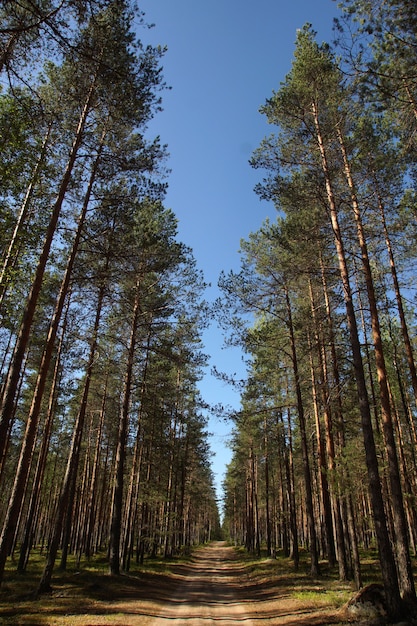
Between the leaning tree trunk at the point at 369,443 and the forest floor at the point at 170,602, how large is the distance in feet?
4.41

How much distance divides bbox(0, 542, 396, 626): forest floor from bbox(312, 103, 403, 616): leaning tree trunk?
1.34 metres

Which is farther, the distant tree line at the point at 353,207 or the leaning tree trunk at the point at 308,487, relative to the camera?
the leaning tree trunk at the point at 308,487

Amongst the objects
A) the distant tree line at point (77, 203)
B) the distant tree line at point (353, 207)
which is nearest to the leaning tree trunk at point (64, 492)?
the distant tree line at point (77, 203)

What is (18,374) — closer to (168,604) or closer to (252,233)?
(168,604)

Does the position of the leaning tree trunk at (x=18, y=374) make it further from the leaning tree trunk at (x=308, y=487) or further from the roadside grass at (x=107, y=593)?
the leaning tree trunk at (x=308, y=487)

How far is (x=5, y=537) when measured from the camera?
8.05m

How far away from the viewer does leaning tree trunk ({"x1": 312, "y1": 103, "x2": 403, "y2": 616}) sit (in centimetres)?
866

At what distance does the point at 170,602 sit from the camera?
40.7 feet

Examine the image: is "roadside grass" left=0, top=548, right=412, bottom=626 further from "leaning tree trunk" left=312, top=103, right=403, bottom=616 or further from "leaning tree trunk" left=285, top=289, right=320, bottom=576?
"leaning tree trunk" left=312, top=103, right=403, bottom=616

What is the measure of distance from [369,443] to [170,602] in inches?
323

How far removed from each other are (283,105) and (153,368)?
15.3m

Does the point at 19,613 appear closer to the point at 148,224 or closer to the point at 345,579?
the point at 345,579

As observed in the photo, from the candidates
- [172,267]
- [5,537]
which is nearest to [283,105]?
[172,267]

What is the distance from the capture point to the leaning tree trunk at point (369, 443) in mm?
8656
